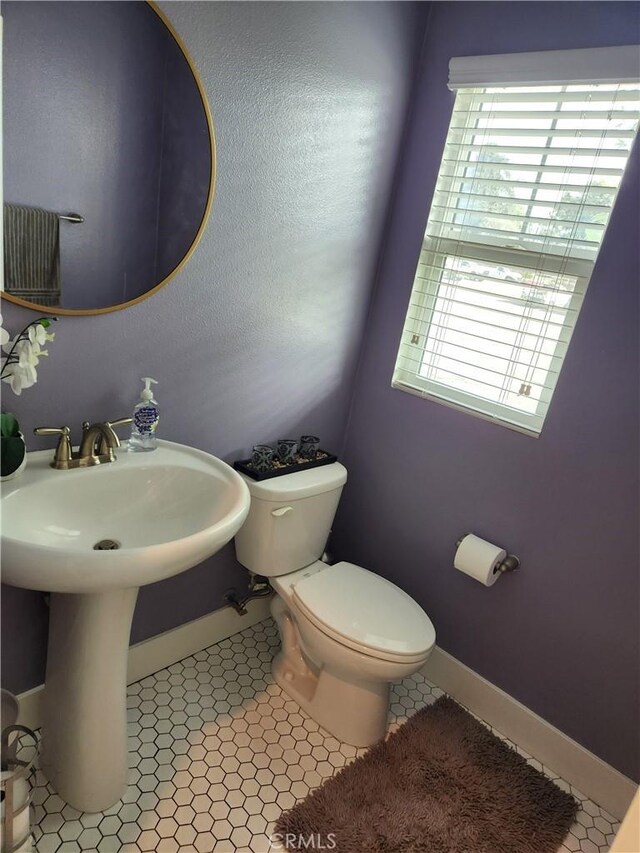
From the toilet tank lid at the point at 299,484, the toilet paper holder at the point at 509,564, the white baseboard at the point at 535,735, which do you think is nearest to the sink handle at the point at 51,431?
the toilet tank lid at the point at 299,484

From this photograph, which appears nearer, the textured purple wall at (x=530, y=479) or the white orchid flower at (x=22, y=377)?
the white orchid flower at (x=22, y=377)

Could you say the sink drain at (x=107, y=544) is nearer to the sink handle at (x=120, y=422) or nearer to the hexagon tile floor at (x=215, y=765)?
the sink handle at (x=120, y=422)

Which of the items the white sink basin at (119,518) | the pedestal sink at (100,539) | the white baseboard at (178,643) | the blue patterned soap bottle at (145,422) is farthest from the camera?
the white baseboard at (178,643)

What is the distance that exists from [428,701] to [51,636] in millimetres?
1268

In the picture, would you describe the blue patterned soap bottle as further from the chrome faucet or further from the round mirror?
the round mirror

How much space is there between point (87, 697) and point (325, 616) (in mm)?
656

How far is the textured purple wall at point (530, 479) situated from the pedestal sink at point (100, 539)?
82cm

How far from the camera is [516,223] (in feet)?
5.59

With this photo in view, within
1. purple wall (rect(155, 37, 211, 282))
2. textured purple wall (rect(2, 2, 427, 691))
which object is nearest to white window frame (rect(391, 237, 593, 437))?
textured purple wall (rect(2, 2, 427, 691))

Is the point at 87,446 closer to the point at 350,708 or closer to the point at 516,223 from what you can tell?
the point at 350,708

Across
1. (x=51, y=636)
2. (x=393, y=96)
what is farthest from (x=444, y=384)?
(x=51, y=636)

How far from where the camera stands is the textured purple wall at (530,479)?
1534 mm

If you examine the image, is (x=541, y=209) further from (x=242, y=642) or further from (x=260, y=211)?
(x=242, y=642)

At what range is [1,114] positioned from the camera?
108 cm
